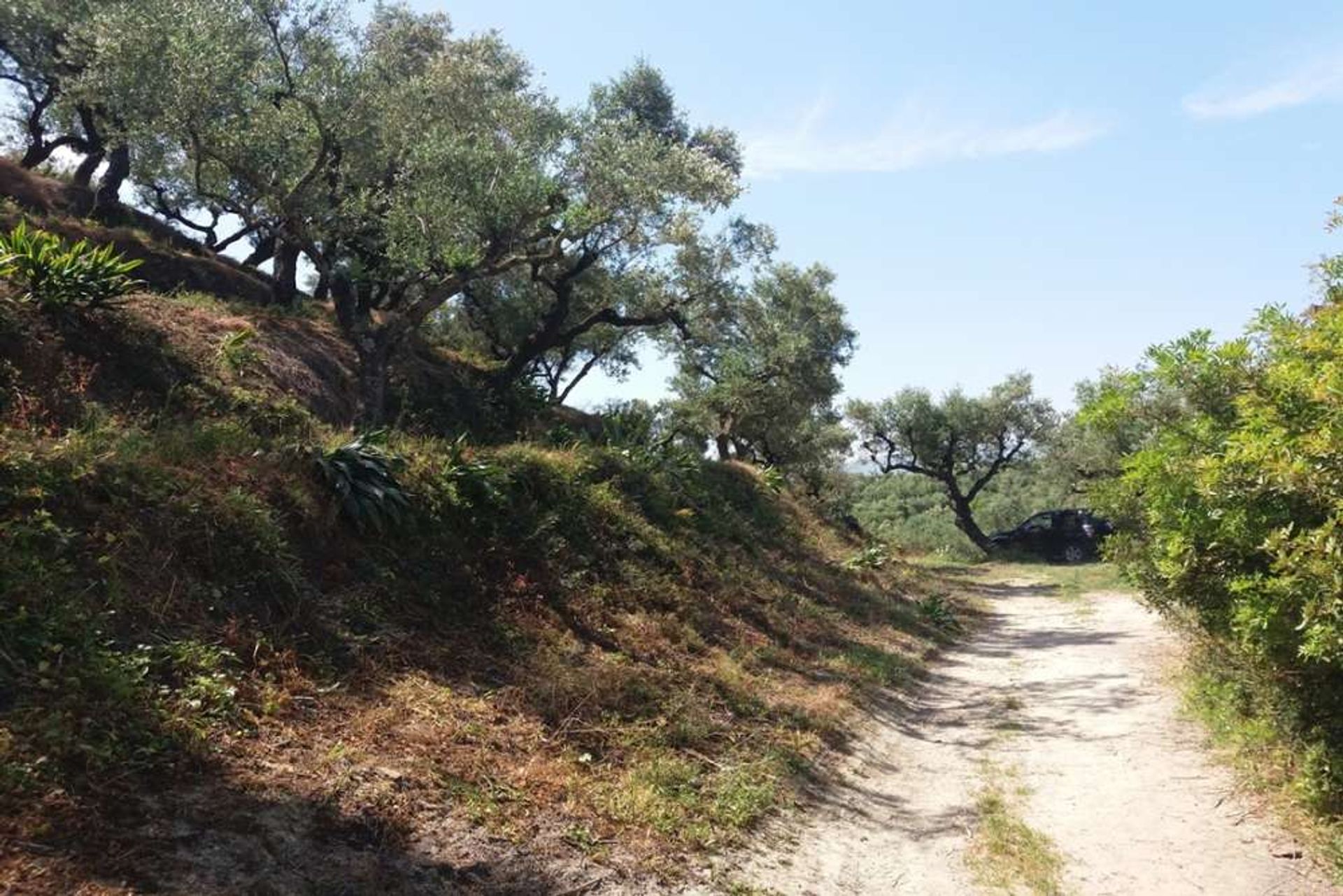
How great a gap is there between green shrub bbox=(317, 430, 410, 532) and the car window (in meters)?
29.8

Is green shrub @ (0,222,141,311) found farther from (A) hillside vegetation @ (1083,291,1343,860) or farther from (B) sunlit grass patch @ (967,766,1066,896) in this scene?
(A) hillside vegetation @ (1083,291,1343,860)

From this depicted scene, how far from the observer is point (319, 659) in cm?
629

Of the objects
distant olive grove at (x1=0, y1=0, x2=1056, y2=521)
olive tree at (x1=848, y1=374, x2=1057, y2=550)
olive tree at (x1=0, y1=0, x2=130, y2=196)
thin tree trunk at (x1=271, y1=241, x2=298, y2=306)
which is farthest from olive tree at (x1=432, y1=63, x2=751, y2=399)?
olive tree at (x1=848, y1=374, x2=1057, y2=550)

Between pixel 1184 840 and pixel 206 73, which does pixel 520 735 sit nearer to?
pixel 1184 840

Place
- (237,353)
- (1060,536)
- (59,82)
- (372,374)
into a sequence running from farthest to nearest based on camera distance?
(1060,536), (59,82), (372,374), (237,353)

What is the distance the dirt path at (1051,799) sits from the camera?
17.6 feet

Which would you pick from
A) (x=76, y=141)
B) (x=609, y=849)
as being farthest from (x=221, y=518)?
(x=76, y=141)

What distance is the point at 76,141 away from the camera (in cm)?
1952

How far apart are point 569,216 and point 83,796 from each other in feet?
37.8

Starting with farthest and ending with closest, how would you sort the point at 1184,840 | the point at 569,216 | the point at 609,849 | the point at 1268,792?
the point at 569,216
the point at 1268,792
the point at 1184,840
the point at 609,849

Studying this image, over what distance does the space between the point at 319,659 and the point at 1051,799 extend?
623 centimetres

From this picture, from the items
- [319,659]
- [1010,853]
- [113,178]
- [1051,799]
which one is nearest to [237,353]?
[319,659]

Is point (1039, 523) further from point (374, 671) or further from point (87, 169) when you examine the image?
point (87, 169)

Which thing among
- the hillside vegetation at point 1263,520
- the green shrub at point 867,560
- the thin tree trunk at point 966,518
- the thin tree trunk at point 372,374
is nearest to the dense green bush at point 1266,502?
the hillside vegetation at point 1263,520
